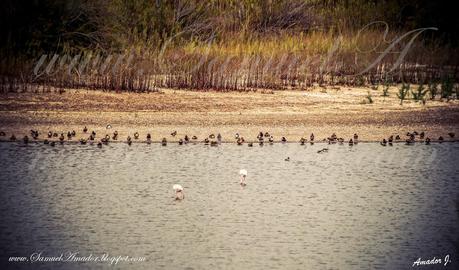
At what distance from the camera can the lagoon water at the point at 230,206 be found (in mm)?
6754

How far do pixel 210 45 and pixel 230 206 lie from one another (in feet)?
37.5

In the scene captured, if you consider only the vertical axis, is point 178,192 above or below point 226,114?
below

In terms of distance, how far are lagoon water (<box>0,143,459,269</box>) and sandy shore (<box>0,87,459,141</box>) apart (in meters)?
1.28

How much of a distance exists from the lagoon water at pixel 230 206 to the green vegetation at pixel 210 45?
→ 4.99 metres

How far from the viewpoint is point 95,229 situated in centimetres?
734

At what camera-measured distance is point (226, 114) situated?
13891 mm

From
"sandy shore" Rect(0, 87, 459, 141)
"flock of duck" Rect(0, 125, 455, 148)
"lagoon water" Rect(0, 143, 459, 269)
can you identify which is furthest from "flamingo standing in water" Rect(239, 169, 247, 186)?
"sandy shore" Rect(0, 87, 459, 141)

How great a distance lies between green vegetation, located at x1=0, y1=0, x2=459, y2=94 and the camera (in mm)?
16172

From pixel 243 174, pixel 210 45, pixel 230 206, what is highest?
pixel 210 45

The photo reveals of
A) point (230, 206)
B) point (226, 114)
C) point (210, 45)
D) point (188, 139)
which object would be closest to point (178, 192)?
point (230, 206)

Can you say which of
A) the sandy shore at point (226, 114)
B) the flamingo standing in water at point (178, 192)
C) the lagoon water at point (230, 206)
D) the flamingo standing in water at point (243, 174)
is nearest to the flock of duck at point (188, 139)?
the sandy shore at point (226, 114)

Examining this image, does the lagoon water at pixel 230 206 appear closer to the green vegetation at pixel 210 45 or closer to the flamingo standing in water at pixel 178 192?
the flamingo standing in water at pixel 178 192

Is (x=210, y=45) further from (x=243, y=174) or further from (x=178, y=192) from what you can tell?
(x=178, y=192)

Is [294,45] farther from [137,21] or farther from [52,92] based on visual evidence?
[52,92]
